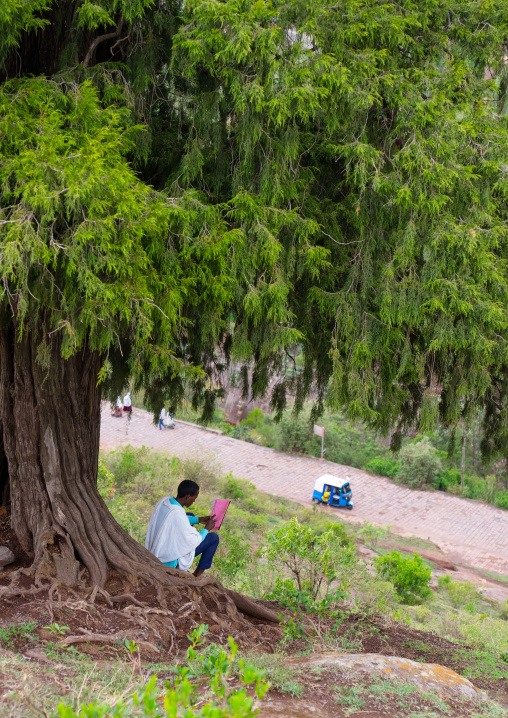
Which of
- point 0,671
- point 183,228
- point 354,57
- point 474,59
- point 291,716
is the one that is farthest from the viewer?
point 474,59

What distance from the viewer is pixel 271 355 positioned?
5.62 m

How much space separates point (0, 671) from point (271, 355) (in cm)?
341

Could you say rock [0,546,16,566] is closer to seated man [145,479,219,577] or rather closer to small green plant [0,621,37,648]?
small green plant [0,621,37,648]

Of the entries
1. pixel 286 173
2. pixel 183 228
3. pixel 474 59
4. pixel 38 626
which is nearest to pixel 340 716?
pixel 38 626

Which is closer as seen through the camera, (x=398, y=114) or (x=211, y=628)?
(x=211, y=628)

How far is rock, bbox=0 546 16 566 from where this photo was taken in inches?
181

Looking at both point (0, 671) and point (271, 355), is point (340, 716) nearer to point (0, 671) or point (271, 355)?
point (0, 671)

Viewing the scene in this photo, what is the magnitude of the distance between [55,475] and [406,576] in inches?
316

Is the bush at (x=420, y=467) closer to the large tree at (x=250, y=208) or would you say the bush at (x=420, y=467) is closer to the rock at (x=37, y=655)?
the large tree at (x=250, y=208)

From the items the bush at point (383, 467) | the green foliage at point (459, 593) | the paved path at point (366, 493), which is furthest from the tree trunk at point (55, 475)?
the bush at point (383, 467)

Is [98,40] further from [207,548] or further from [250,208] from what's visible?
[207,548]

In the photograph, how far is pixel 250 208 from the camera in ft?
15.0

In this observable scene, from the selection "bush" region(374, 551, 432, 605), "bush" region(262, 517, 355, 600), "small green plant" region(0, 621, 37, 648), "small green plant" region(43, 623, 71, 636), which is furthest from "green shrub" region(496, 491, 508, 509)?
"small green plant" region(0, 621, 37, 648)

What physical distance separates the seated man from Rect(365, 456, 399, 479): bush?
59.6 feet
